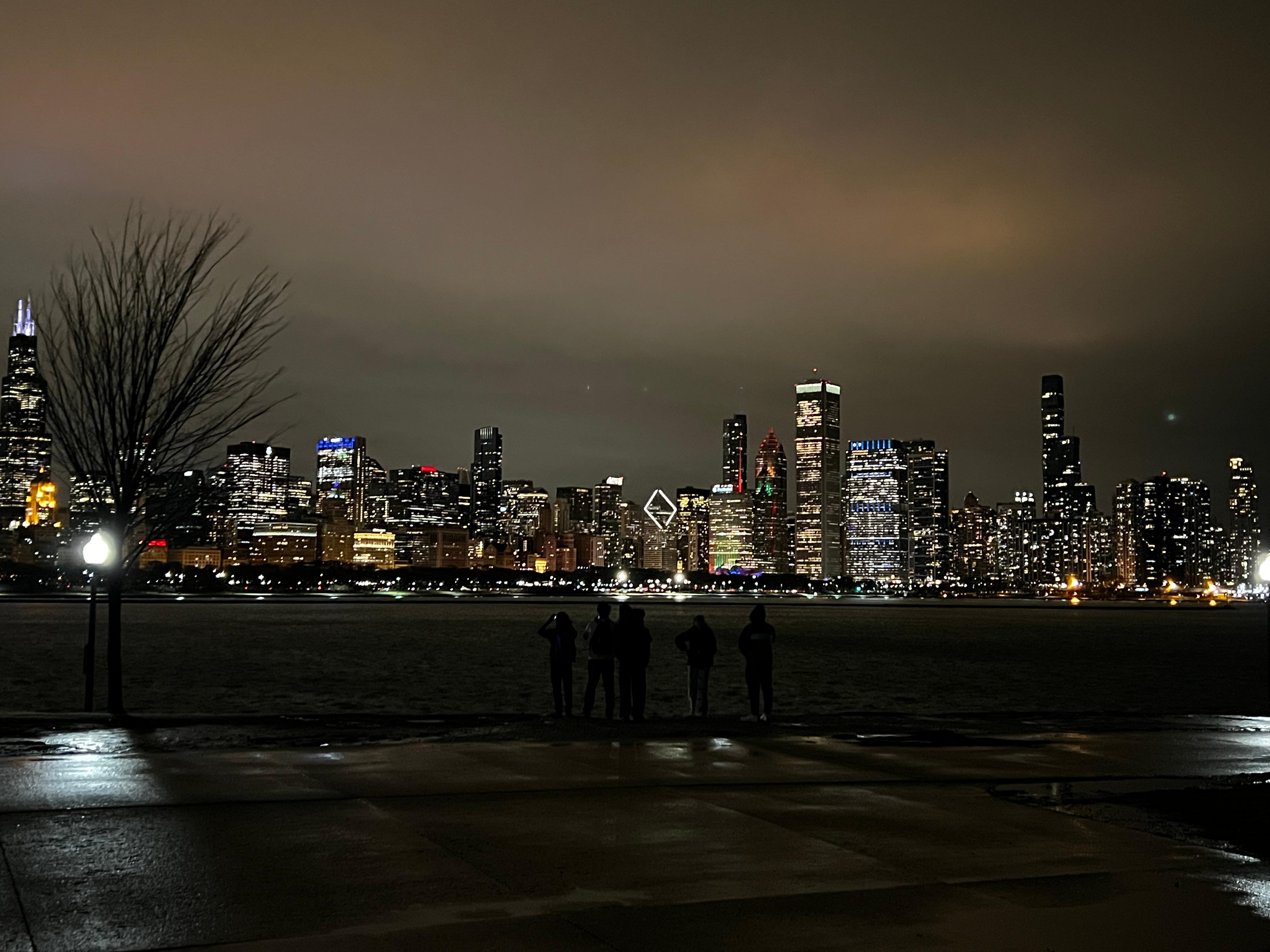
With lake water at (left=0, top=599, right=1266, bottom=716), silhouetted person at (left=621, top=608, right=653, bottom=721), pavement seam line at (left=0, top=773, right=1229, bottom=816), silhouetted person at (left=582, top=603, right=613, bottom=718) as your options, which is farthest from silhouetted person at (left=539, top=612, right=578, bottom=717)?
pavement seam line at (left=0, top=773, right=1229, bottom=816)

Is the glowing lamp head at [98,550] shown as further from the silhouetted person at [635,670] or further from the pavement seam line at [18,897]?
the pavement seam line at [18,897]

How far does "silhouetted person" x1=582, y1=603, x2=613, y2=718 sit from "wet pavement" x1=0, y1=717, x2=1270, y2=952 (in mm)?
4244

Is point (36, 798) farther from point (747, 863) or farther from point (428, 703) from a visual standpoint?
point (428, 703)

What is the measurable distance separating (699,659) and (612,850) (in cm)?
1101

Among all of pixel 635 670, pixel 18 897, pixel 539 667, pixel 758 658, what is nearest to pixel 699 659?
pixel 758 658

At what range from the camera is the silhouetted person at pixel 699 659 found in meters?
19.9

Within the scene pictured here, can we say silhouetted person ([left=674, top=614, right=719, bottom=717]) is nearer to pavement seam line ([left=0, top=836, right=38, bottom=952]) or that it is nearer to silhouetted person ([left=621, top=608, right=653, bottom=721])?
silhouetted person ([left=621, top=608, right=653, bottom=721])

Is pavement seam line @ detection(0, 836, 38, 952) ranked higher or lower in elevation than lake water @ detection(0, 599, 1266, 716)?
higher

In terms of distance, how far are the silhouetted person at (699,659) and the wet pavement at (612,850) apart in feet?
16.2

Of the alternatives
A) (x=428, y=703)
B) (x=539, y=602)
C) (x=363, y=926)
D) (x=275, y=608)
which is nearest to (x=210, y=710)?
(x=428, y=703)

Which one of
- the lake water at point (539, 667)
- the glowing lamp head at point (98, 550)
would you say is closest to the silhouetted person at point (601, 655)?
the lake water at point (539, 667)

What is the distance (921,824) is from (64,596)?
184132 mm

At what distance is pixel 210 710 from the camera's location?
957 inches

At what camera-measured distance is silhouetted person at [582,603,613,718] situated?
1902 centimetres
